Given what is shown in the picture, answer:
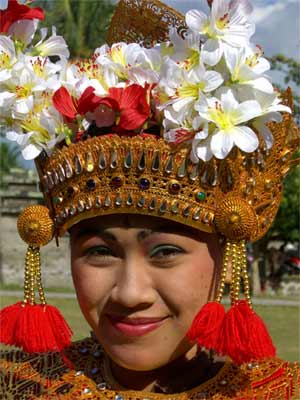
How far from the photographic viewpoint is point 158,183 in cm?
187

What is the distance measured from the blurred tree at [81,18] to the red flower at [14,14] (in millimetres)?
9440

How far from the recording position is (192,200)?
1.87m

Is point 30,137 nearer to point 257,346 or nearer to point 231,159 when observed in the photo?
point 231,159

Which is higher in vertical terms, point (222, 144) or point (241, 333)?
point (222, 144)

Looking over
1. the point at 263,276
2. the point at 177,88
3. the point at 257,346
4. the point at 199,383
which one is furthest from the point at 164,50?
the point at 263,276

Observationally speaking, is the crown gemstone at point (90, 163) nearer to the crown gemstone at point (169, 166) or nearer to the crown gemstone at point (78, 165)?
the crown gemstone at point (78, 165)

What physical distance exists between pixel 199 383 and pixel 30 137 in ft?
2.91

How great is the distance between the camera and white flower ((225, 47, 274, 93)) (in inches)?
69.5

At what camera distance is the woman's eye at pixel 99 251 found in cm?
193

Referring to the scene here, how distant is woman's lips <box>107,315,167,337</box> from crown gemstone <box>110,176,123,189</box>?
1.22 ft

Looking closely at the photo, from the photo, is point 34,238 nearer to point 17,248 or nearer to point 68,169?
point 68,169

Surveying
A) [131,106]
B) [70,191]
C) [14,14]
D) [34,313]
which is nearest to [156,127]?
[131,106]

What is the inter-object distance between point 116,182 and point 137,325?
0.40m

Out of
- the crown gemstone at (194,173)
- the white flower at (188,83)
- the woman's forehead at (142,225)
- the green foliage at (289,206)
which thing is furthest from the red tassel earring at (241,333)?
the green foliage at (289,206)
